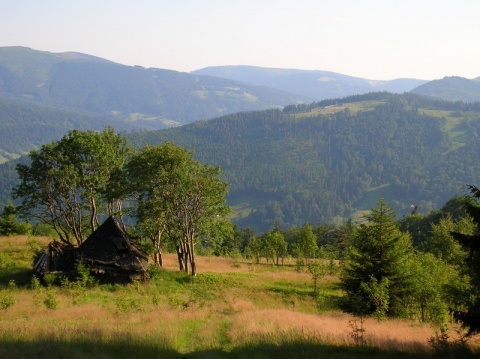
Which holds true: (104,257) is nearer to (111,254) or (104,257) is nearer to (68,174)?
(111,254)

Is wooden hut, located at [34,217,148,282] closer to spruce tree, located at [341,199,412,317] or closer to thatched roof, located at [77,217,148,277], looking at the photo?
thatched roof, located at [77,217,148,277]

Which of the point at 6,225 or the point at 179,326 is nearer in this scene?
the point at 179,326

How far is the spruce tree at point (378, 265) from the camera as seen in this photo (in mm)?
24828

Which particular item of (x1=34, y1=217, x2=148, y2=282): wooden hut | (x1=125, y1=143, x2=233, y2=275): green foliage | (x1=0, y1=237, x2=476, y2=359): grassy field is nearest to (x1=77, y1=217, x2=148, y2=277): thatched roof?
(x1=34, y1=217, x2=148, y2=282): wooden hut

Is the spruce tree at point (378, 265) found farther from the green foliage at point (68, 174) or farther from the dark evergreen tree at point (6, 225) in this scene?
the dark evergreen tree at point (6, 225)

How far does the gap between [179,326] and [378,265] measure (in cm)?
1283

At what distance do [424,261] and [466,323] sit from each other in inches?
686

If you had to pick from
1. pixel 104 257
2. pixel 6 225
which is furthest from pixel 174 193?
pixel 6 225

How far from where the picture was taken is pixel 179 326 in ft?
61.7

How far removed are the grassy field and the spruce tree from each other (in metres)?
2.40

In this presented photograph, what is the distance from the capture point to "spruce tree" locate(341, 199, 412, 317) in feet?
81.5

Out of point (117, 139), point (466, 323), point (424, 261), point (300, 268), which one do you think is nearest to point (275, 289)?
point (424, 261)

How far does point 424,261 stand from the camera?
29578mm

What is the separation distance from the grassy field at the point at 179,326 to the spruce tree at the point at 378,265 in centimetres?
240
